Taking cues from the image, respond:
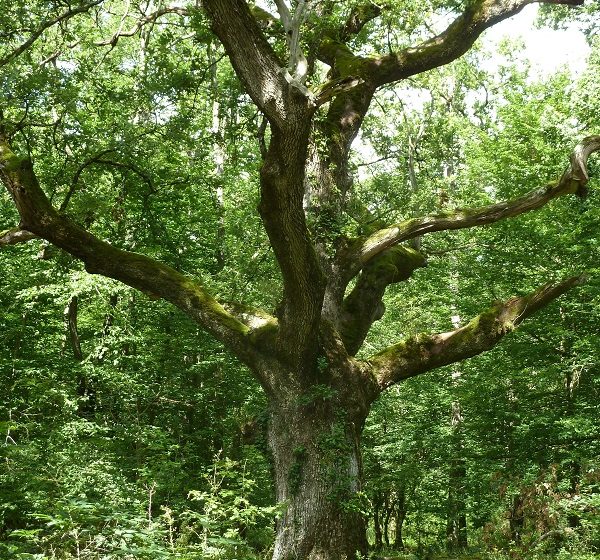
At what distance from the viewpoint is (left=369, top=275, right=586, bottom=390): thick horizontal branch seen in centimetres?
823

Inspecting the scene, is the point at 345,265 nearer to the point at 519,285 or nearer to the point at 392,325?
the point at 519,285

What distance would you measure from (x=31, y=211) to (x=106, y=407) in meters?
5.79

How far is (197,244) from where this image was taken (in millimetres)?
12844

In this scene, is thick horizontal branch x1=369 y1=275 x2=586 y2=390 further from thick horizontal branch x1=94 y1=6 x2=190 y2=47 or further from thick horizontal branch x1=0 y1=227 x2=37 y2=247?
thick horizontal branch x1=94 y1=6 x2=190 y2=47

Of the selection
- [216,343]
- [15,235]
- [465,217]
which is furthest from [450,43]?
[15,235]

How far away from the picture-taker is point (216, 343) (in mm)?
10930

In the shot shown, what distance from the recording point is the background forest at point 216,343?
8.09 metres

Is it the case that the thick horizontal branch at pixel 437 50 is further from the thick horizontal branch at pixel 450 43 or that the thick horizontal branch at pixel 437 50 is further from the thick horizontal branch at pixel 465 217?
the thick horizontal branch at pixel 465 217

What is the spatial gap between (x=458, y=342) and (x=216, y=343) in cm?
462

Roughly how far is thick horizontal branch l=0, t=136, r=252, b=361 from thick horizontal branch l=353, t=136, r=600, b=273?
6.66 ft

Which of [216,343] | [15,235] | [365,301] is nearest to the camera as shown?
[15,235]

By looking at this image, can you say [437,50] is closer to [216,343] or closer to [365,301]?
[365,301]

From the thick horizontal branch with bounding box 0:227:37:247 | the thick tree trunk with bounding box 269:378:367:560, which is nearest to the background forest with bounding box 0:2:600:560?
the thick tree trunk with bounding box 269:378:367:560

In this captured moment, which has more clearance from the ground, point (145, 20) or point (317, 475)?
point (145, 20)
